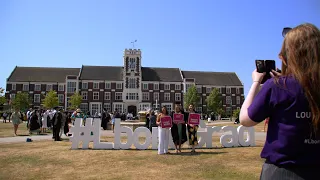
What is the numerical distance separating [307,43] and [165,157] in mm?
8171

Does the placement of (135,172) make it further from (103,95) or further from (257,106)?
(103,95)

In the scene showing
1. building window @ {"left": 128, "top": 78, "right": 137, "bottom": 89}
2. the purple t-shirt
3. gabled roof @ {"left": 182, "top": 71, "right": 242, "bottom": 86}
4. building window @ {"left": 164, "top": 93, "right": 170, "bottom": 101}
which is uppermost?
gabled roof @ {"left": 182, "top": 71, "right": 242, "bottom": 86}

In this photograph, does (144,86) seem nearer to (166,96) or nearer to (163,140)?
(166,96)

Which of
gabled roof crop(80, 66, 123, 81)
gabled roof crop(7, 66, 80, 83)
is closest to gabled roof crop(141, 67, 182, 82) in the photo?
gabled roof crop(80, 66, 123, 81)

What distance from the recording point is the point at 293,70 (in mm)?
1937

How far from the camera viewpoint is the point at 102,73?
69938 mm

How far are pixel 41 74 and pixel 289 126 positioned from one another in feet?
242

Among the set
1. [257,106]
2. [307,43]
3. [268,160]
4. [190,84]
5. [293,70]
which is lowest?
[268,160]

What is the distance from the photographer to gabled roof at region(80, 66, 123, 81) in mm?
68688

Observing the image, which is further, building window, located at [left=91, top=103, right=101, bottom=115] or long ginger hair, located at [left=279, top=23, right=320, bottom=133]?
building window, located at [left=91, top=103, right=101, bottom=115]

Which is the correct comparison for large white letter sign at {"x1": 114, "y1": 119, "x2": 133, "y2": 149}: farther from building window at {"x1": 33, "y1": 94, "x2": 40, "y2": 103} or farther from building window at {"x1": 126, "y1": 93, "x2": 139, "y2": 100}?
building window at {"x1": 33, "y1": 94, "x2": 40, "y2": 103}

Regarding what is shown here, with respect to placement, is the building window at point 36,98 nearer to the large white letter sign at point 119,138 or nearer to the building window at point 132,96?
the building window at point 132,96

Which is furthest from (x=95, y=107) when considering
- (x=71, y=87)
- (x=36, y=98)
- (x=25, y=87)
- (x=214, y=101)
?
(x=214, y=101)

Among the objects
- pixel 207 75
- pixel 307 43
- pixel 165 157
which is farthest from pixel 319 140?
pixel 207 75
